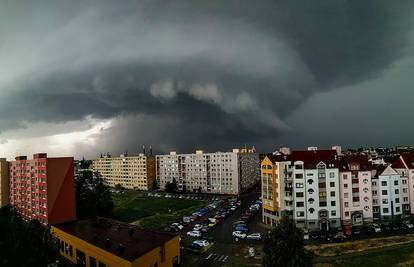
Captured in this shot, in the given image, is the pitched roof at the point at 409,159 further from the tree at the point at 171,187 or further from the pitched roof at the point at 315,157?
the tree at the point at 171,187

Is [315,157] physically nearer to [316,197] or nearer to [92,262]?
[316,197]

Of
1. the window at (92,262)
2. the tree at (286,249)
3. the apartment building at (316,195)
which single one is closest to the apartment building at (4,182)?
the window at (92,262)

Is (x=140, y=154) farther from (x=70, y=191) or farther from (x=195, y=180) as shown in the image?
(x=70, y=191)

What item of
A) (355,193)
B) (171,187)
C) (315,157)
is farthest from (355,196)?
(171,187)

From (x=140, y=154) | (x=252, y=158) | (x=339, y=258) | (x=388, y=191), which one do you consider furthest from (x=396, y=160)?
(x=140, y=154)

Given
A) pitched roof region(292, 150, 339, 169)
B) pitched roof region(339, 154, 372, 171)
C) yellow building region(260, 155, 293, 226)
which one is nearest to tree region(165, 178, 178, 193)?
yellow building region(260, 155, 293, 226)

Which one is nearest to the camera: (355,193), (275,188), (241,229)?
(241,229)
